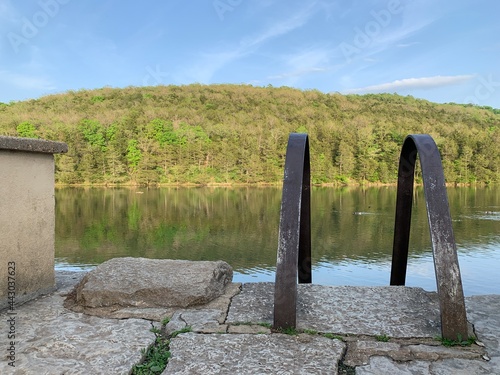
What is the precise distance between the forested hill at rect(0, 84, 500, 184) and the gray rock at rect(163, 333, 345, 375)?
62111mm

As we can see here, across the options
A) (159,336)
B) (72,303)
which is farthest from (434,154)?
(72,303)

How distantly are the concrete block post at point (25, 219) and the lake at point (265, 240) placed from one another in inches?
357

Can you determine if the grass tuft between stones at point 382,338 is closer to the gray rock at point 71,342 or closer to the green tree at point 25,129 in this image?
the gray rock at point 71,342

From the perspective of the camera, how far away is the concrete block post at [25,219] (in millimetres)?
3158

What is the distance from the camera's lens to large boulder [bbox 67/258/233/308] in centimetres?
321

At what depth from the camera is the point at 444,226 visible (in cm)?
268

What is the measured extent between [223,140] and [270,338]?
236 feet

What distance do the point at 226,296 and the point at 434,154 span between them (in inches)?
72.0

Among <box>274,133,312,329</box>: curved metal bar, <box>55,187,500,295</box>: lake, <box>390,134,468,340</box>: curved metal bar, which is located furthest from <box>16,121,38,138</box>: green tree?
<box>390,134,468,340</box>: curved metal bar

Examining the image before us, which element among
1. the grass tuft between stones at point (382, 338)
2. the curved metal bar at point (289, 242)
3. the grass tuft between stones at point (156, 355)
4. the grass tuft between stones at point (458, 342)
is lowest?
the grass tuft between stones at point (156, 355)

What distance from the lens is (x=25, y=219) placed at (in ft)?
10.9

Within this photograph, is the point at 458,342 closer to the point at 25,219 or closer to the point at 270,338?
the point at 270,338

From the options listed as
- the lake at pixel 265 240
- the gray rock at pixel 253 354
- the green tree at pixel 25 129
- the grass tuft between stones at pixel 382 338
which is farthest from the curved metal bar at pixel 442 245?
the green tree at pixel 25 129

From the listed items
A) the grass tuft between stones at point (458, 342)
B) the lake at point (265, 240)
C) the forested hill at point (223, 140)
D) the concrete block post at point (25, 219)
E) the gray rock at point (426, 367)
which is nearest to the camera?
the gray rock at point (426, 367)
